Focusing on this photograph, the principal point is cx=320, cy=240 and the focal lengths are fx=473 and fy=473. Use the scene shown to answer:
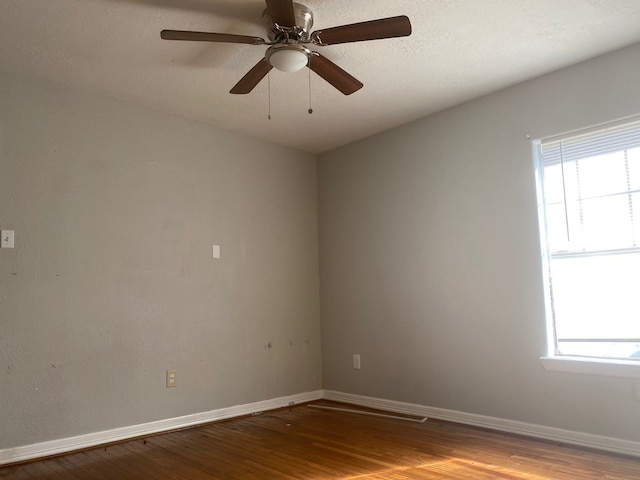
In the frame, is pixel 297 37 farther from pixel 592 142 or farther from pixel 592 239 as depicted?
pixel 592 239

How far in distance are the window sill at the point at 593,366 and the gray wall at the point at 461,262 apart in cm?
5

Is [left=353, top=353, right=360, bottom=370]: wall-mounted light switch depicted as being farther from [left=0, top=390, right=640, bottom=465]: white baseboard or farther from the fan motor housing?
the fan motor housing

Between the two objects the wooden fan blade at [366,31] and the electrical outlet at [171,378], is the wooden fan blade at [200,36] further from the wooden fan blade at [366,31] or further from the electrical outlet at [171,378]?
the electrical outlet at [171,378]

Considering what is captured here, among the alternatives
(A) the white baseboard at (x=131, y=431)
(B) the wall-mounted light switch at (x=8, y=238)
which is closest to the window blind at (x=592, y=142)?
(A) the white baseboard at (x=131, y=431)

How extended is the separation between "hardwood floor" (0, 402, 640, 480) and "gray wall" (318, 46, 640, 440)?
32 centimetres

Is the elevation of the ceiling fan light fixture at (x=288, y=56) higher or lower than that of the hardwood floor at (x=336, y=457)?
higher

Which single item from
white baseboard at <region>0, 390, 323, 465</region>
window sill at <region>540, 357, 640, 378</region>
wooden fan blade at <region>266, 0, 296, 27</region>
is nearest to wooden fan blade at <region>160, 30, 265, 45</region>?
wooden fan blade at <region>266, 0, 296, 27</region>

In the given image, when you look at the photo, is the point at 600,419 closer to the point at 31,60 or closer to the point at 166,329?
the point at 166,329

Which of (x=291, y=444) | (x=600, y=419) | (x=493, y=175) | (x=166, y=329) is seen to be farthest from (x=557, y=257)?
(x=166, y=329)

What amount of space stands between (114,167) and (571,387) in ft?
11.4

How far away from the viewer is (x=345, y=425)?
3.60 metres

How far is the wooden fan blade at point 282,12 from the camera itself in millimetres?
2068

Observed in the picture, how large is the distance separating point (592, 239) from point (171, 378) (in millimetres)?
3127

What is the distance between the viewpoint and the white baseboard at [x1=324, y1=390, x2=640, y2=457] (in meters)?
2.83
